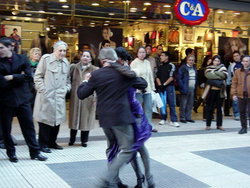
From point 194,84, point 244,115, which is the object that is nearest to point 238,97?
point 244,115

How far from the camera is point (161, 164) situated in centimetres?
661

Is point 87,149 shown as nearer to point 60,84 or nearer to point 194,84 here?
point 60,84

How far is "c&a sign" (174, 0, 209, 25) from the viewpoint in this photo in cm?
1282

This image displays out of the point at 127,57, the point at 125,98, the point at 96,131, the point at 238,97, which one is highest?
the point at 127,57

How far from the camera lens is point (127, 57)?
5246 millimetres

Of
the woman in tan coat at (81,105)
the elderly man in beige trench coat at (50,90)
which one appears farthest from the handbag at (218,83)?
the elderly man in beige trench coat at (50,90)

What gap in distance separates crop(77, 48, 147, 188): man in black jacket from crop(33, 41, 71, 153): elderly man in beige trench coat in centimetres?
239

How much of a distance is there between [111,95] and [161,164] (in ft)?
7.32

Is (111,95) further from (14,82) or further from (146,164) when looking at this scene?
(14,82)

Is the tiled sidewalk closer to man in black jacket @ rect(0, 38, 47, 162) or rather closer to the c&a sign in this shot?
man in black jacket @ rect(0, 38, 47, 162)

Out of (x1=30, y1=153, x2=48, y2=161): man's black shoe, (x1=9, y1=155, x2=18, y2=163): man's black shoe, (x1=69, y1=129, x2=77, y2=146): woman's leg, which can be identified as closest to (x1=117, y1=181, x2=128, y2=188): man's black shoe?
(x1=30, y1=153, x2=48, y2=161): man's black shoe

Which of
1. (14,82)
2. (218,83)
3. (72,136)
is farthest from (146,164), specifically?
(218,83)

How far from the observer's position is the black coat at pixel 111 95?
4.79m

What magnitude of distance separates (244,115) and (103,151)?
3.84m
